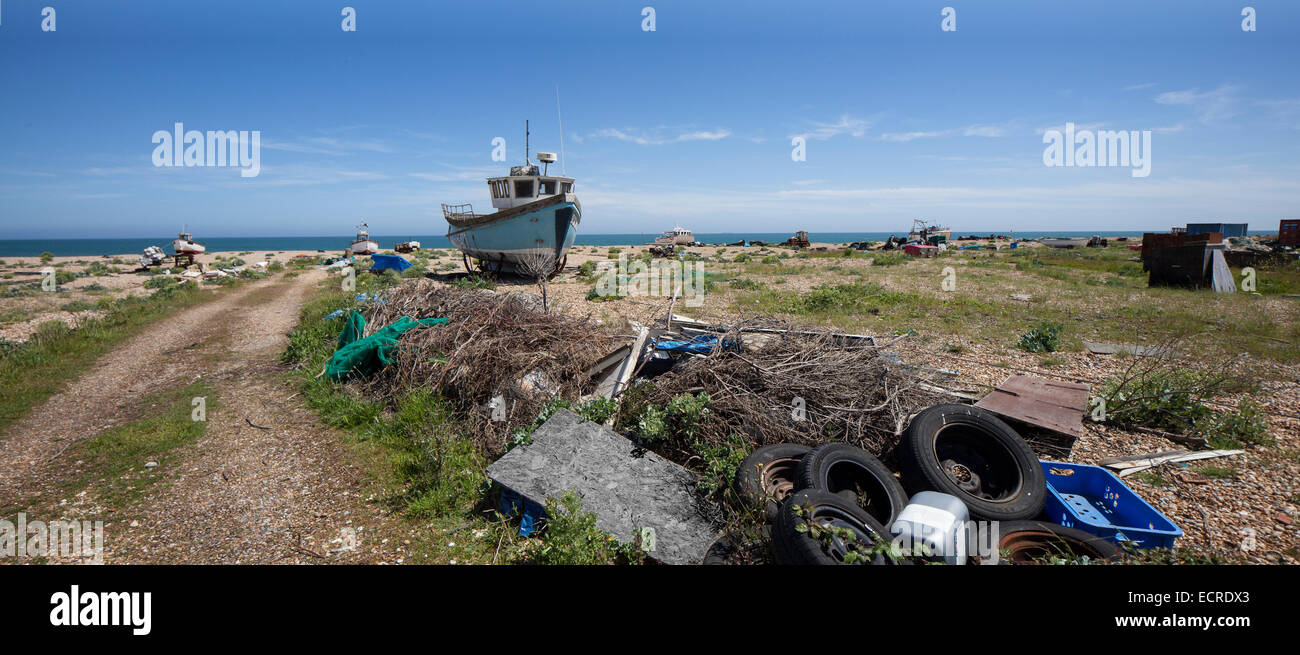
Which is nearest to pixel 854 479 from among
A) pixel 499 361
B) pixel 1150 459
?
pixel 1150 459

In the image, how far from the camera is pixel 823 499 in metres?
3.44

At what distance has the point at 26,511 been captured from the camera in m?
4.55

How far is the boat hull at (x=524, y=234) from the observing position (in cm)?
2053

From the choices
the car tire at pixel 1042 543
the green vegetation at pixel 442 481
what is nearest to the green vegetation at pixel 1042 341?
the car tire at pixel 1042 543

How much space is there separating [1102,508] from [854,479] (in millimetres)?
2184

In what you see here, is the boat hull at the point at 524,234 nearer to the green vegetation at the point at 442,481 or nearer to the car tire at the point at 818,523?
the green vegetation at the point at 442,481

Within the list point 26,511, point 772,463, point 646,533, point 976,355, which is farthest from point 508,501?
point 976,355

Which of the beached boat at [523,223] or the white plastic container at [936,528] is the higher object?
the beached boat at [523,223]

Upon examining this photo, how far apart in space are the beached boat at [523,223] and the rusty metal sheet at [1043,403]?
16.8m

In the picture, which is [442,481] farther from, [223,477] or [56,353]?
[56,353]

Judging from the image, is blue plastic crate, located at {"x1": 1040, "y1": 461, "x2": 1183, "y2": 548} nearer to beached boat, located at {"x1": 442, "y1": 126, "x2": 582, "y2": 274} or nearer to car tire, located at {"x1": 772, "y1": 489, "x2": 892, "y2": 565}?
car tire, located at {"x1": 772, "y1": 489, "x2": 892, "y2": 565}

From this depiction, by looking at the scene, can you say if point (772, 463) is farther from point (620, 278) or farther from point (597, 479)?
point (620, 278)

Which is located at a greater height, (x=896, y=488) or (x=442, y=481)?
(x=896, y=488)

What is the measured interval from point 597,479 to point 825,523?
2025 millimetres
